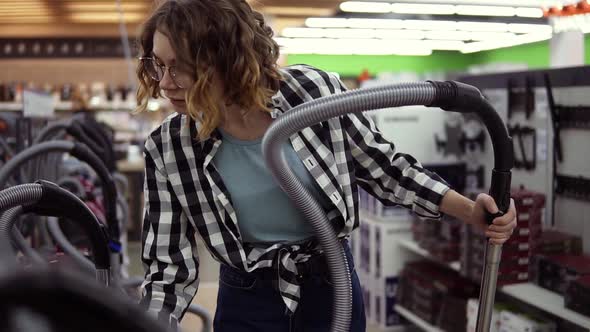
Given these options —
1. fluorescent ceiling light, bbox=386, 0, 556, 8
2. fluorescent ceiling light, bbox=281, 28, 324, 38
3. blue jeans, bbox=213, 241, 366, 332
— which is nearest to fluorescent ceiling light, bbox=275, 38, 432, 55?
fluorescent ceiling light, bbox=281, 28, 324, 38

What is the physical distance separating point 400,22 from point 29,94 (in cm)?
647

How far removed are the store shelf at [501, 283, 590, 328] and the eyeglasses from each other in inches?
77.6

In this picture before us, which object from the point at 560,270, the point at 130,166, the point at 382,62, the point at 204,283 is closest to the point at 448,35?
the point at 382,62

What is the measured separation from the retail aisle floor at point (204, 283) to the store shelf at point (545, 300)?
1.76m

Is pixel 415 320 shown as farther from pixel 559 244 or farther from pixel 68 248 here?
pixel 68 248

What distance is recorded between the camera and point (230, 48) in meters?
1.42

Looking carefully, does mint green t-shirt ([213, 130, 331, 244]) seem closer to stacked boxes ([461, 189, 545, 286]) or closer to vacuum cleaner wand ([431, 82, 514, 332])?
vacuum cleaner wand ([431, 82, 514, 332])

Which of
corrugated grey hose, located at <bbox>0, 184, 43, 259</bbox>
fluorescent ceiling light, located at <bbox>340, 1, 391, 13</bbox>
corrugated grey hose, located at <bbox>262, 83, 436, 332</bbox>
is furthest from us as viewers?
fluorescent ceiling light, located at <bbox>340, 1, 391, 13</bbox>

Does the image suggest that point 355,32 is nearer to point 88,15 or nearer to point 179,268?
point 88,15

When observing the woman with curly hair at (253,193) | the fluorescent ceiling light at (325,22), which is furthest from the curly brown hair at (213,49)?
the fluorescent ceiling light at (325,22)

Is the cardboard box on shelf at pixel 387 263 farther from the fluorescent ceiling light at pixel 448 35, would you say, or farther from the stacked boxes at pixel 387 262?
the fluorescent ceiling light at pixel 448 35

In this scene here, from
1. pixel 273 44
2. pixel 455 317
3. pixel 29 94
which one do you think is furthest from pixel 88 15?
pixel 273 44

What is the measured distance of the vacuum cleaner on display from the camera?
3.83ft

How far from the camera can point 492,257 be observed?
4.78ft
